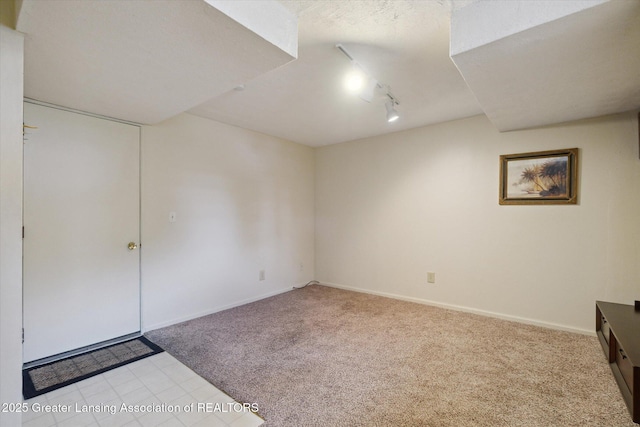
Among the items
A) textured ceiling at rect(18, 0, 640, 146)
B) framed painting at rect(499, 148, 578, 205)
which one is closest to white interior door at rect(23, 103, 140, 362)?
textured ceiling at rect(18, 0, 640, 146)

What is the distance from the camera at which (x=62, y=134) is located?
2311mm

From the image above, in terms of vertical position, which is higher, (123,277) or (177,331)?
(123,277)

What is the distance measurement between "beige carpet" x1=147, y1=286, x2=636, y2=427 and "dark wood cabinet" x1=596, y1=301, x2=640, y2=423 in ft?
0.31

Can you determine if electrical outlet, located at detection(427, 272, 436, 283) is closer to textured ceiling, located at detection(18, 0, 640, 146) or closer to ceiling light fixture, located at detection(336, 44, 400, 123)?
textured ceiling, located at detection(18, 0, 640, 146)

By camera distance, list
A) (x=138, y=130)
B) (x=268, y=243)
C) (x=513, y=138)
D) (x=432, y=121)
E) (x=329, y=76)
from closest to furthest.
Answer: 1. (x=329, y=76)
2. (x=138, y=130)
3. (x=513, y=138)
4. (x=432, y=121)
5. (x=268, y=243)

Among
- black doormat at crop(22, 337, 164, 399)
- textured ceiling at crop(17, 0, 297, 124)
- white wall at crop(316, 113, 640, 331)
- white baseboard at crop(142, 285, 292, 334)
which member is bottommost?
black doormat at crop(22, 337, 164, 399)

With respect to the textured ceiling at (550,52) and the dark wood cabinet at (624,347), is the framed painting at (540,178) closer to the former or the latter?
the textured ceiling at (550,52)

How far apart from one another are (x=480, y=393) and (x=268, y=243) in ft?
9.45

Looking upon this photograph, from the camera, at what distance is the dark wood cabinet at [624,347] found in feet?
4.55

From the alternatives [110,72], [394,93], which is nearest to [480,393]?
[394,93]

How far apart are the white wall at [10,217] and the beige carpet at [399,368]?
1029 mm

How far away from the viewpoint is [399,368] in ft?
6.88

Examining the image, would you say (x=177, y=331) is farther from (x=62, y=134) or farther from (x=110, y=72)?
(x=110, y=72)

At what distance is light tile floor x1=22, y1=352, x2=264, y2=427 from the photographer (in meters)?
1.59
